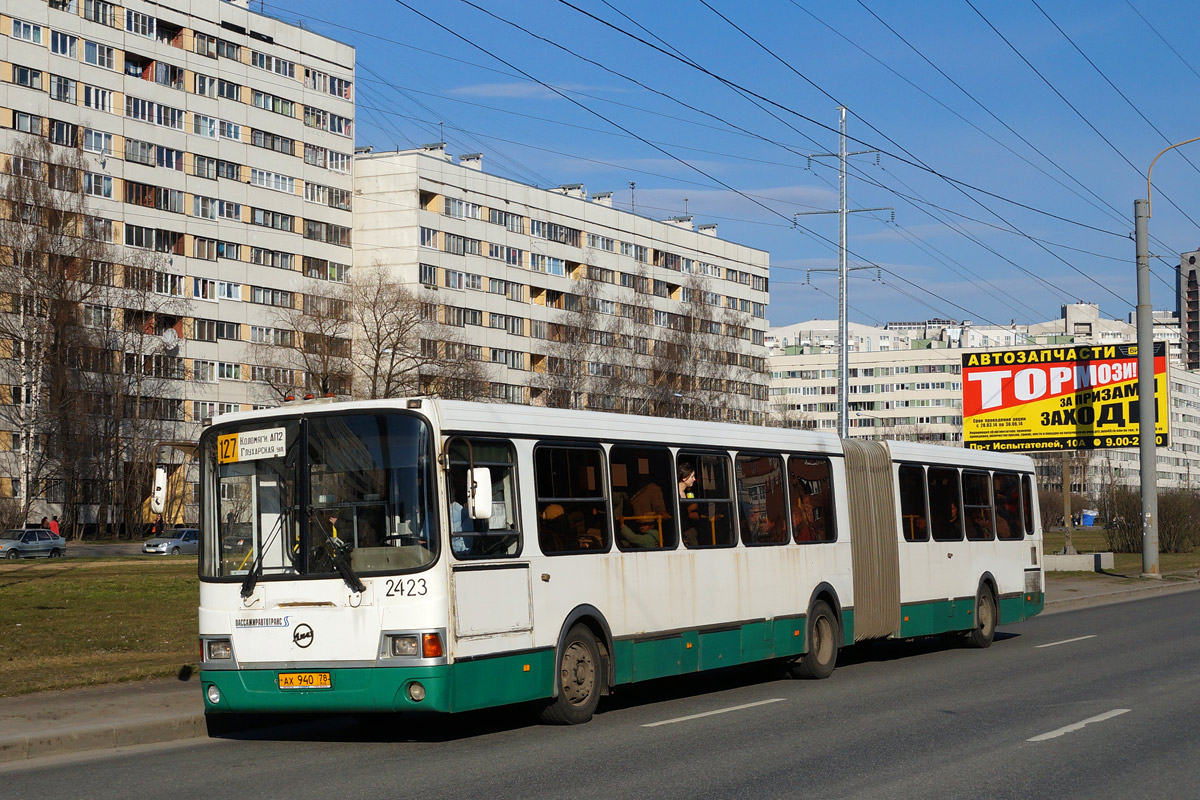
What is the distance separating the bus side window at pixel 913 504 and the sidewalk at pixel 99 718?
924 cm

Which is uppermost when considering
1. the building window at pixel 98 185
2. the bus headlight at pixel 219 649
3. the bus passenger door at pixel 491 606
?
the building window at pixel 98 185

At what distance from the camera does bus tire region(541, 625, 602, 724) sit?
12711 mm

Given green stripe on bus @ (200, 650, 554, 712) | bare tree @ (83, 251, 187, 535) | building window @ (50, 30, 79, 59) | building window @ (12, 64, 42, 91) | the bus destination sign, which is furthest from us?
building window @ (50, 30, 79, 59)

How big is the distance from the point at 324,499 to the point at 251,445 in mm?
954

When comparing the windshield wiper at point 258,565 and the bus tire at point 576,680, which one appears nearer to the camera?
the windshield wiper at point 258,565

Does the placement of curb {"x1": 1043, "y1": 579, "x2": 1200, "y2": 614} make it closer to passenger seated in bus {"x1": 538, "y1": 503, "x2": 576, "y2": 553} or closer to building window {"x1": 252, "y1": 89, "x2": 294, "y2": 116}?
passenger seated in bus {"x1": 538, "y1": 503, "x2": 576, "y2": 553}

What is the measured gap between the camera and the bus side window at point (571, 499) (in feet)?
41.8

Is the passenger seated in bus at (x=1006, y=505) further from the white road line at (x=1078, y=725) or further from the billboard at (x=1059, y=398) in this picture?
the billboard at (x=1059, y=398)

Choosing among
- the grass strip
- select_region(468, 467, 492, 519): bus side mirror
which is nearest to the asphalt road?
select_region(468, 467, 492, 519): bus side mirror

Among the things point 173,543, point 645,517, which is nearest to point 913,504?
point 645,517

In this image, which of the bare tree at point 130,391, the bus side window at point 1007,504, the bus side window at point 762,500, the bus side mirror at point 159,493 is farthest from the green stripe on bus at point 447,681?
the bare tree at point 130,391

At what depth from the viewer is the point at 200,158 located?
8788cm

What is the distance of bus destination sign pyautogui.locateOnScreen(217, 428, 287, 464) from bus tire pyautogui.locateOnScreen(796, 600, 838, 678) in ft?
23.6

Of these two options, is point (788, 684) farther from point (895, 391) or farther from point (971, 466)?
point (895, 391)
